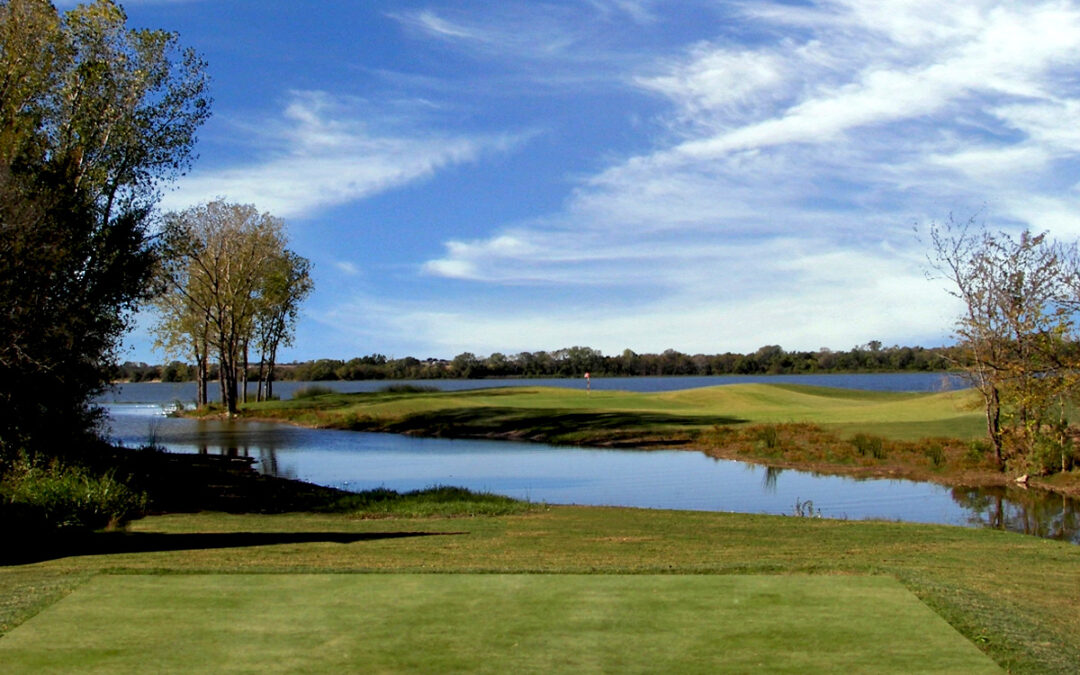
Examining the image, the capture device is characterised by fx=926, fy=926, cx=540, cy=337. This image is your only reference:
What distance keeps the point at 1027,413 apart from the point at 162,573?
76.3ft

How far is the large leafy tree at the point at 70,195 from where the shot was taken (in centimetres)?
1833

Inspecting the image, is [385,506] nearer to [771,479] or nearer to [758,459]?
[771,479]

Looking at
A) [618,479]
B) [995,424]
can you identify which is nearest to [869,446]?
[995,424]

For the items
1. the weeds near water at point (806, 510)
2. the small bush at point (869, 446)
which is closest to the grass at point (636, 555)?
the weeds near water at point (806, 510)

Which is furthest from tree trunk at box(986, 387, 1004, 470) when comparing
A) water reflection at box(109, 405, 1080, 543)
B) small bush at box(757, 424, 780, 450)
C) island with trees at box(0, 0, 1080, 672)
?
small bush at box(757, 424, 780, 450)

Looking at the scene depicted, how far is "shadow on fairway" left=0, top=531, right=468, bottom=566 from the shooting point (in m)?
11.1

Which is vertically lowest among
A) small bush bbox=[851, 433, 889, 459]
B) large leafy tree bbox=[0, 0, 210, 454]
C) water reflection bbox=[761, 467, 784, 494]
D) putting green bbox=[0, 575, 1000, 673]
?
Answer: water reflection bbox=[761, 467, 784, 494]

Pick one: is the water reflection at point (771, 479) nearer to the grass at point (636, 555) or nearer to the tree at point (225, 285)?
the grass at point (636, 555)

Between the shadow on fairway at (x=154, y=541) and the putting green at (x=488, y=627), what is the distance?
11.9ft

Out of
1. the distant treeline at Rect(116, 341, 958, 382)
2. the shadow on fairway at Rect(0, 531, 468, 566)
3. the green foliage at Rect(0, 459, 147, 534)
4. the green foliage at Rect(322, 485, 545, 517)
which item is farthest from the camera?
the distant treeline at Rect(116, 341, 958, 382)

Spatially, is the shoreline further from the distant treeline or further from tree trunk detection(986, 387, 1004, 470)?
the distant treeline

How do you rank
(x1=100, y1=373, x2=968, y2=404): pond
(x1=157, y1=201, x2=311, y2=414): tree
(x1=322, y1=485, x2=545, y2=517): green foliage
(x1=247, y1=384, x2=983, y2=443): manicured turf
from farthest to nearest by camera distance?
(x1=100, y1=373, x2=968, y2=404): pond → (x1=157, y1=201, x2=311, y2=414): tree → (x1=247, y1=384, x2=983, y2=443): manicured turf → (x1=322, y1=485, x2=545, y2=517): green foliage

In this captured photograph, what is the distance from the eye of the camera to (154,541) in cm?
1250

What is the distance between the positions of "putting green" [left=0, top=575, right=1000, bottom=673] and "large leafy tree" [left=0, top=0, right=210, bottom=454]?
12.4m
